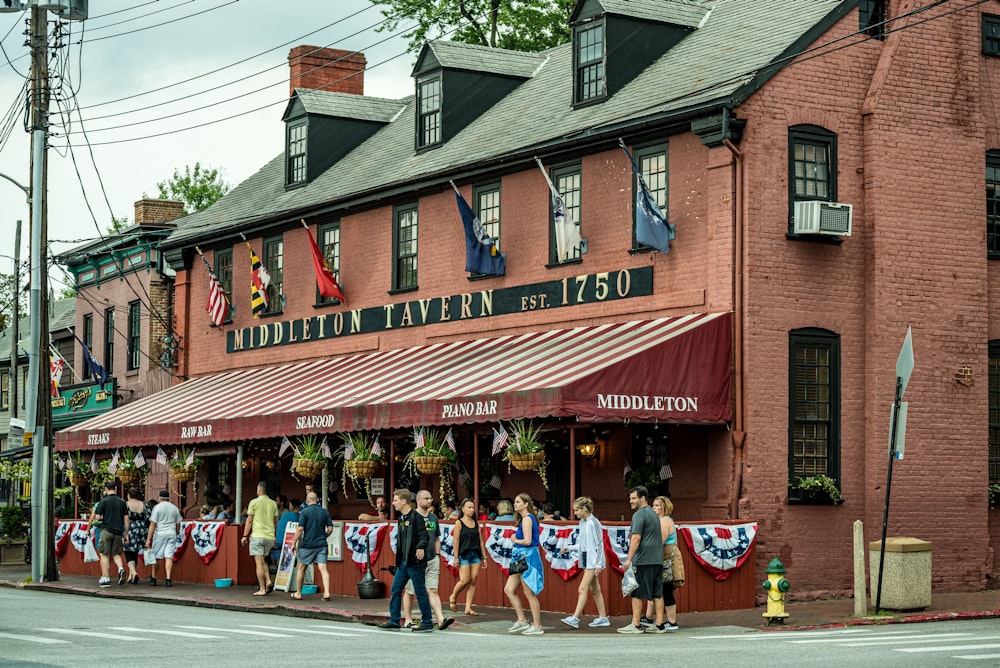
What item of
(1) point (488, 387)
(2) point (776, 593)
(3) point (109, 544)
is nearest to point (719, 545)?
(2) point (776, 593)

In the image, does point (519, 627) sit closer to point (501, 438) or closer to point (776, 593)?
point (776, 593)

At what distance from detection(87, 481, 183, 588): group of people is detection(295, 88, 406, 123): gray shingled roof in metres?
10.0

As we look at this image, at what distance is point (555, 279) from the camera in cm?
2494

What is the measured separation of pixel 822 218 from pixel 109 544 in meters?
14.4

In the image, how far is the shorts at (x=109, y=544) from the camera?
91.4ft

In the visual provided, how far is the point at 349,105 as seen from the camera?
34.6 metres

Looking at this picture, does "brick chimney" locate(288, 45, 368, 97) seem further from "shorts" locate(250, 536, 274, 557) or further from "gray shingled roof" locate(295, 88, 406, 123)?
"shorts" locate(250, 536, 274, 557)

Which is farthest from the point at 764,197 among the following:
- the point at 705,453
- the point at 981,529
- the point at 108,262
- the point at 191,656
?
the point at 108,262

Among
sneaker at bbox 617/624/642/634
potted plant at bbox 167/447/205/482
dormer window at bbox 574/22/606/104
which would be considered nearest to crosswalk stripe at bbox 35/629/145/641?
sneaker at bbox 617/624/642/634

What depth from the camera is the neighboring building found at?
21453 millimetres

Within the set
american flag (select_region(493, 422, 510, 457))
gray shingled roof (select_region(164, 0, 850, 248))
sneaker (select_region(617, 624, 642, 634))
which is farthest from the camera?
gray shingled roof (select_region(164, 0, 850, 248))

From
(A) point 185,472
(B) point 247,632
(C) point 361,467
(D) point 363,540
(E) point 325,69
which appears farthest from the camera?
(E) point 325,69

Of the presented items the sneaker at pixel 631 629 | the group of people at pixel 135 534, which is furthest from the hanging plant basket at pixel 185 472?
the sneaker at pixel 631 629

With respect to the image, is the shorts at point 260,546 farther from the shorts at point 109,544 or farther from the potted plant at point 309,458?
the shorts at point 109,544
